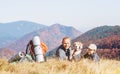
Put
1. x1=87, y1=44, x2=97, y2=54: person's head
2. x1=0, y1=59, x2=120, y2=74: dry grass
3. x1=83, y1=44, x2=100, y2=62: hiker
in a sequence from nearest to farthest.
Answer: x1=0, y1=59, x2=120, y2=74: dry grass → x1=83, y1=44, x2=100, y2=62: hiker → x1=87, y1=44, x2=97, y2=54: person's head

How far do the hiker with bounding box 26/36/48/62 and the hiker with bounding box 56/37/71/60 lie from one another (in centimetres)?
55

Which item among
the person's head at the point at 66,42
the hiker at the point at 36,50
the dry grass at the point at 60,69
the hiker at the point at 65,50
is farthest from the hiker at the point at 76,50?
the dry grass at the point at 60,69

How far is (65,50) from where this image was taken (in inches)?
495

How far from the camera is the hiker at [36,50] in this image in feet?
38.4

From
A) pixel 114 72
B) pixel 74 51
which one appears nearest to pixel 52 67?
pixel 114 72

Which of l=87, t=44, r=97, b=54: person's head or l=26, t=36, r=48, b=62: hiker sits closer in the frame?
l=26, t=36, r=48, b=62: hiker

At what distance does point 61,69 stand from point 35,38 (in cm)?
296

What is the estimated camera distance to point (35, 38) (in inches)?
468

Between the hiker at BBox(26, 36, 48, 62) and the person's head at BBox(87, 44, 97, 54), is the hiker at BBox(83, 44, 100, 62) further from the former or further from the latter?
the hiker at BBox(26, 36, 48, 62)

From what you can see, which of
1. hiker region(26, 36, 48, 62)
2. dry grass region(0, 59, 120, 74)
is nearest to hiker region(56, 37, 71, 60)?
hiker region(26, 36, 48, 62)

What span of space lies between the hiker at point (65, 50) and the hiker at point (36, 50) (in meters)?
0.55

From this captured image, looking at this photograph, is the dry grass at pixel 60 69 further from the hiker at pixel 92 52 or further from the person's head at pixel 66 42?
the person's head at pixel 66 42

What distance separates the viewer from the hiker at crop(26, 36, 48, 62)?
1171 centimetres

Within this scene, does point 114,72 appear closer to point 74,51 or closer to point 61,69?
point 61,69
